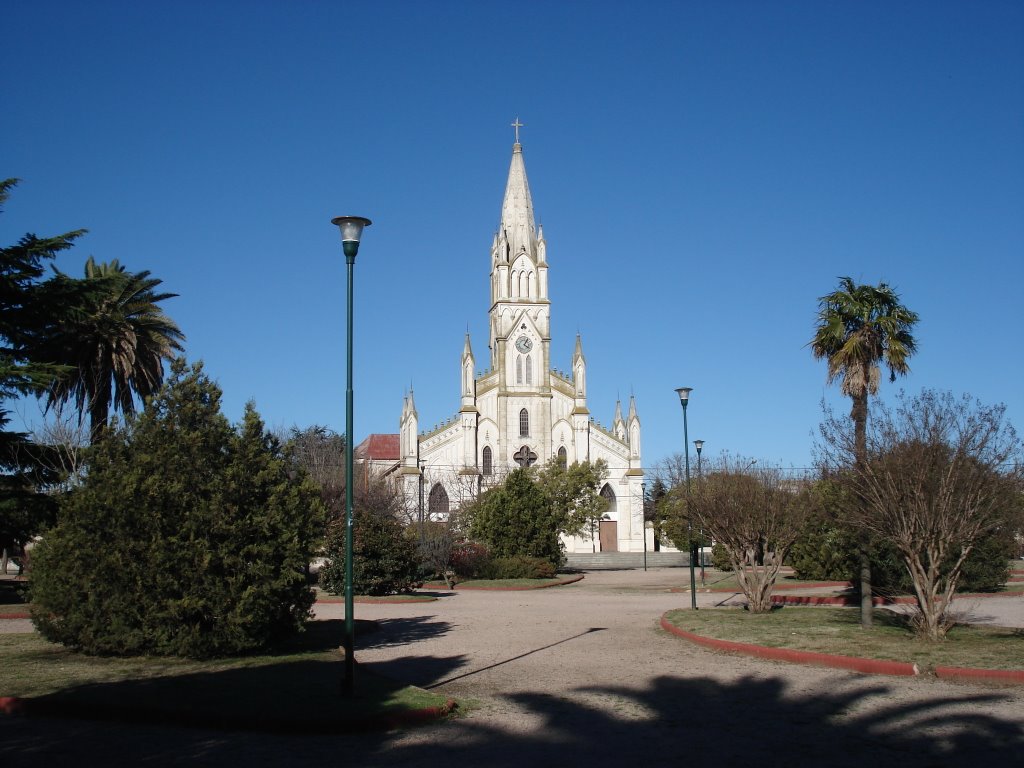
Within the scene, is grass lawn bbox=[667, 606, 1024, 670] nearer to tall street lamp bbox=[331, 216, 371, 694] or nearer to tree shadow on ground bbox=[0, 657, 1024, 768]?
tree shadow on ground bbox=[0, 657, 1024, 768]

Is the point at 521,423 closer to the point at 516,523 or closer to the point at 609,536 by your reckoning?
the point at 609,536

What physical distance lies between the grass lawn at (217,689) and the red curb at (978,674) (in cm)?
702

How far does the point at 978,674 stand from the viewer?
1287 centimetres

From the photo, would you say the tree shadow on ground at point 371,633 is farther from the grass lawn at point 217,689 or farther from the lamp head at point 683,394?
the lamp head at point 683,394

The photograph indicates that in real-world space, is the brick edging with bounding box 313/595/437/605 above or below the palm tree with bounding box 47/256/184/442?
below

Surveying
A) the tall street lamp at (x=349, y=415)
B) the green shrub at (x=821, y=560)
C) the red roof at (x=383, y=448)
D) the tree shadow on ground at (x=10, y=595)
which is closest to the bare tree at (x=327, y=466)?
the red roof at (x=383, y=448)

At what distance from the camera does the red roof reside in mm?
→ 84000

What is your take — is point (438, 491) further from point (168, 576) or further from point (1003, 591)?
point (168, 576)

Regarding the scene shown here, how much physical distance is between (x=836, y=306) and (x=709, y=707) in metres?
12.4

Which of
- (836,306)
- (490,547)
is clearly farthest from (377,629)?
(490,547)

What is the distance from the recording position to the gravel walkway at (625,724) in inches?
363

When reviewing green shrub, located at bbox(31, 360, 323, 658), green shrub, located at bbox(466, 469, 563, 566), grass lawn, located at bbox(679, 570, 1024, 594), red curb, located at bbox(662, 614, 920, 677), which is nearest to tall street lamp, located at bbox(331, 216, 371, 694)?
green shrub, located at bbox(31, 360, 323, 658)

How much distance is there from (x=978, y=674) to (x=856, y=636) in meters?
4.07

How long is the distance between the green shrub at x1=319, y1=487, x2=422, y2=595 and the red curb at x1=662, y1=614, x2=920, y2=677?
13.2m
